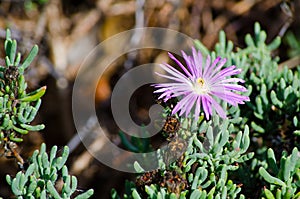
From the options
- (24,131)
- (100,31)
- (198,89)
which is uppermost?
(100,31)

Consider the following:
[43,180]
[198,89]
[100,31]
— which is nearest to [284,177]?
[198,89]

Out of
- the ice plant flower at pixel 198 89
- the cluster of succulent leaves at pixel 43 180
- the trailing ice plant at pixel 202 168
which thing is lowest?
the cluster of succulent leaves at pixel 43 180

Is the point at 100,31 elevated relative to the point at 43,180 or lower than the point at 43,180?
elevated

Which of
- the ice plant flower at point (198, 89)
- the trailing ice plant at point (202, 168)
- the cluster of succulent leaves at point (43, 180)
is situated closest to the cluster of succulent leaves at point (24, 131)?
the cluster of succulent leaves at point (43, 180)

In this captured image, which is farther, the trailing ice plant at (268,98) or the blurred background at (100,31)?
the blurred background at (100,31)

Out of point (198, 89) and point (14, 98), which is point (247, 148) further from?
point (14, 98)

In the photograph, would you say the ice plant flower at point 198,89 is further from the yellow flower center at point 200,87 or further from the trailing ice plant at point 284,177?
the trailing ice plant at point 284,177

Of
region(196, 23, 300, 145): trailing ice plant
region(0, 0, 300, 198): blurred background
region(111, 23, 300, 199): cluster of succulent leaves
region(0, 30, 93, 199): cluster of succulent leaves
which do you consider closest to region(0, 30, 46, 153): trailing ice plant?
region(0, 30, 93, 199): cluster of succulent leaves
